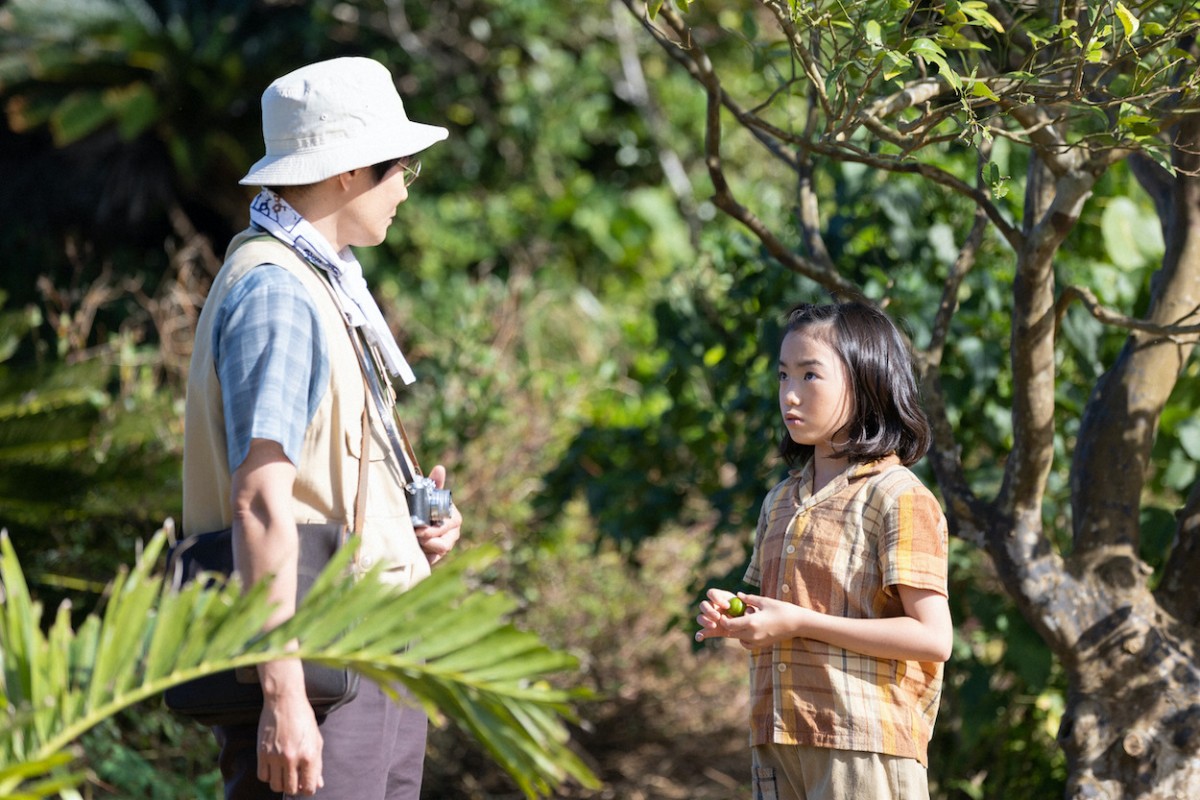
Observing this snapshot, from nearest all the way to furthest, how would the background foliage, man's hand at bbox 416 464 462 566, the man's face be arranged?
the man's face → man's hand at bbox 416 464 462 566 → the background foliage

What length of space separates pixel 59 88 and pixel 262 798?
638cm

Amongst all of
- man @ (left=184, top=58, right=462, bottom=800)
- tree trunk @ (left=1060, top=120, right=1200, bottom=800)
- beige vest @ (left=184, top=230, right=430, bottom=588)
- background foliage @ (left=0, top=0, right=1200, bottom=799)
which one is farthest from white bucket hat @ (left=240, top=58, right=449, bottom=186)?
tree trunk @ (left=1060, top=120, right=1200, bottom=800)

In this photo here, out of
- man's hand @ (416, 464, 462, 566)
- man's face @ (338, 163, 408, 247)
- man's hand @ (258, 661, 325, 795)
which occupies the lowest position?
man's hand @ (258, 661, 325, 795)

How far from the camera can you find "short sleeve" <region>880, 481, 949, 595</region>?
2012mm

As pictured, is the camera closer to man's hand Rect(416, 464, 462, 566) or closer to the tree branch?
man's hand Rect(416, 464, 462, 566)

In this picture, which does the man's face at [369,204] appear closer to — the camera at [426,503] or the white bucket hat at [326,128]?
the white bucket hat at [326,128]

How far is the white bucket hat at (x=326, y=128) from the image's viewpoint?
6.69ft

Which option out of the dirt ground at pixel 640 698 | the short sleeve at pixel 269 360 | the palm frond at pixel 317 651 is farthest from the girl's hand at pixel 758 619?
the dirt ground at pixel 640 698

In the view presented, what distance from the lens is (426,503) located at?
7.23ft

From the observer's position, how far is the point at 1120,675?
2689 millimetres

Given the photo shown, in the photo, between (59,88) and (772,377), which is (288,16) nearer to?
(59,88)

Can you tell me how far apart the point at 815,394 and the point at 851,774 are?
61cm

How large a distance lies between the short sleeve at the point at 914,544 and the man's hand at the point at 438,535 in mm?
733

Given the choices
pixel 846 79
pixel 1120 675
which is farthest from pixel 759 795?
pixel 846 79
